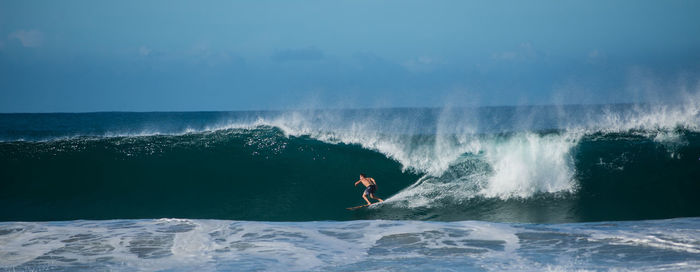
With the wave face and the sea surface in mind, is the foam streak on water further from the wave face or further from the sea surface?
the wave face

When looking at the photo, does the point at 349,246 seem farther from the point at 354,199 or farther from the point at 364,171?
the point at 364,171

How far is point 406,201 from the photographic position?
948 centimetres

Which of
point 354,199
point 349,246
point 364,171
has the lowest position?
point 349,246

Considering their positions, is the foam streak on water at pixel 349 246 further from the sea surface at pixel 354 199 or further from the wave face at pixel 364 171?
the wave face at pixel 364 171

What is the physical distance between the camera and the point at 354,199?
10172 millimetres

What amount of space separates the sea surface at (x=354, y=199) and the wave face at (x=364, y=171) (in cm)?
5

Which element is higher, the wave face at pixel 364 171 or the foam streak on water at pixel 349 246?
the wave face at pixel 364 171

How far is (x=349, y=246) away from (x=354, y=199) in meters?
3.83

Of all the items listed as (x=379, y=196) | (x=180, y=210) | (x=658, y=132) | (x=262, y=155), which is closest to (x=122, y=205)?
(x=180, y=210)

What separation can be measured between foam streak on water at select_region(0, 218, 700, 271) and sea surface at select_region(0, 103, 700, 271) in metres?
0.03

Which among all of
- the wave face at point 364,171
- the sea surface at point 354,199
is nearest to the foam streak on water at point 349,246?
the sea surface at point 354,199

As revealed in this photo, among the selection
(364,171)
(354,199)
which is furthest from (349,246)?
(364,171)

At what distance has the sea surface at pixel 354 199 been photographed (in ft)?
19.0

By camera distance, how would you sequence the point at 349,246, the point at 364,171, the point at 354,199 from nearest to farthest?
the point at 349,246, the point at 354,199, the point at 364,171
